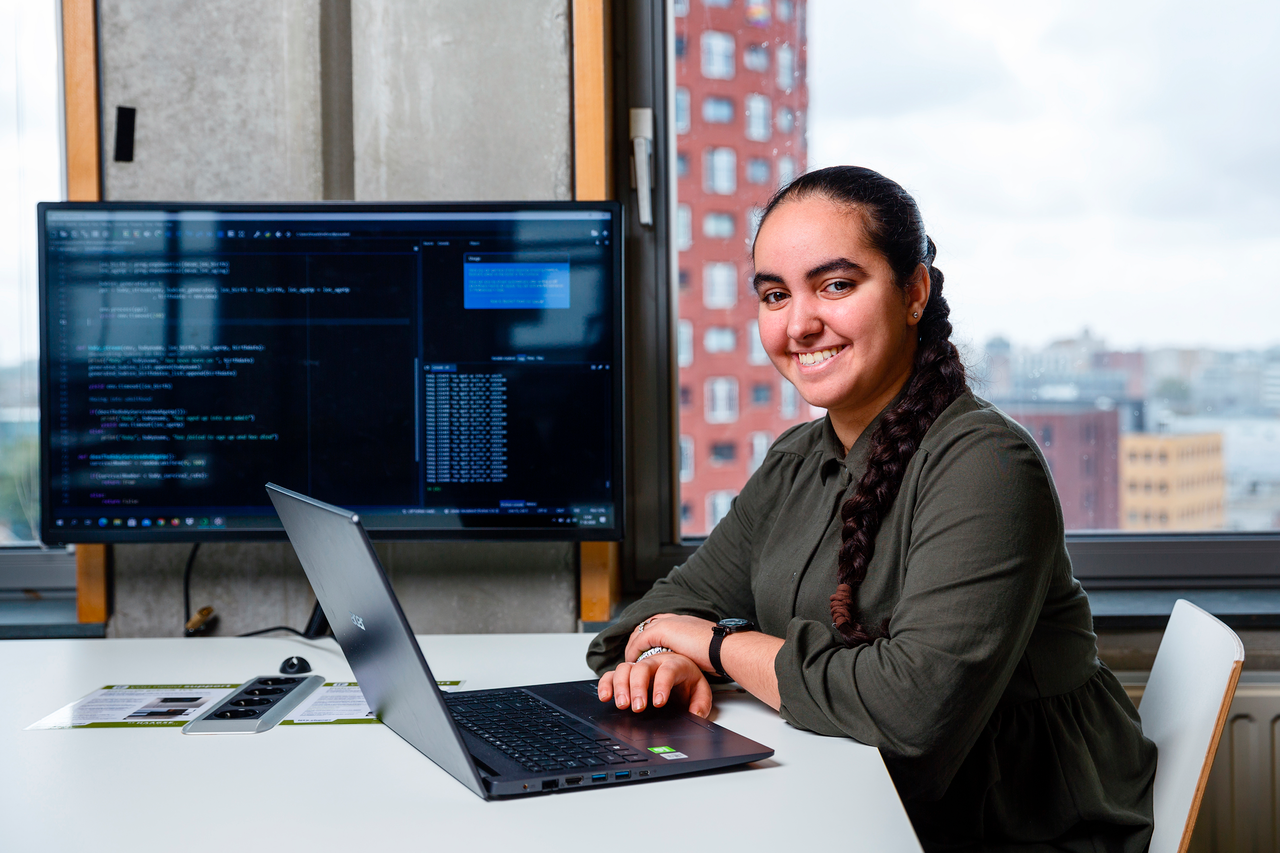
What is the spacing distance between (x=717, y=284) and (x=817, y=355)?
74 cm

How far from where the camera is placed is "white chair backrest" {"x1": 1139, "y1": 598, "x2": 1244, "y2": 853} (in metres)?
1.02

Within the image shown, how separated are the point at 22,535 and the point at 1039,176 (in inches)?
91.0

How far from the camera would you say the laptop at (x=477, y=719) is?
828 millimetres

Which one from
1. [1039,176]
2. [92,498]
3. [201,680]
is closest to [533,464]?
[201,680]

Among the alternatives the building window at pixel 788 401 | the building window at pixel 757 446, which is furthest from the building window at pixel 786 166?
the building window at pixel 757 446

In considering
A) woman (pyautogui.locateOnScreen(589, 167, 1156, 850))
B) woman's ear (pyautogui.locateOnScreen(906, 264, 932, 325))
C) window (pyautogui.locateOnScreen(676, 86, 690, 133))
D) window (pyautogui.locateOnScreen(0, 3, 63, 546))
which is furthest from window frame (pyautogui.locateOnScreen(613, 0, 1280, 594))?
window (pyautogui.locateOnScreen(0, 3, 63, 546))

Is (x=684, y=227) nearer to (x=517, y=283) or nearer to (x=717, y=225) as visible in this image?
(x=717, y=225)

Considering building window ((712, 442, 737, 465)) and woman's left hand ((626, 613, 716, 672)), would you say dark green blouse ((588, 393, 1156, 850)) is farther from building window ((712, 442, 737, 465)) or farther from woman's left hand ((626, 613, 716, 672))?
building window ((712, 442, 737, 465))

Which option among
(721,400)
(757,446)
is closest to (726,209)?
(721,400)

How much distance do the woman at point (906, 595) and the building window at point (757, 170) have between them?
0.69m

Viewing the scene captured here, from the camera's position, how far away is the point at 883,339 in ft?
4.00

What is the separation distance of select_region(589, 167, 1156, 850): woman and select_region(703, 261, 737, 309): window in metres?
0.64

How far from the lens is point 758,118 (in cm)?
196

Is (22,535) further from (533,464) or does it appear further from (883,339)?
(883,339)
